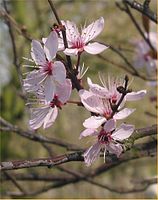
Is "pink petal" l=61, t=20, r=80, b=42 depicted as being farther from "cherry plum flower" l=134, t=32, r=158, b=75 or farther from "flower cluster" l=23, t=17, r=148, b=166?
"cherry plum flower" l=134, t=32, r=158, b=75

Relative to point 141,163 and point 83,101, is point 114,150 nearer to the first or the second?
point 83,101

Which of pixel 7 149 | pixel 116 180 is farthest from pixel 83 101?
pixel 116 180

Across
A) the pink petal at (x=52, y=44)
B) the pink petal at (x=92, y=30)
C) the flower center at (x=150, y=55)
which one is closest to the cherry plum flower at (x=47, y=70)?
the pink petal at (x=52, y=44)

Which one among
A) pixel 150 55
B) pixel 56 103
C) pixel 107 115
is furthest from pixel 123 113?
pixel 150 55

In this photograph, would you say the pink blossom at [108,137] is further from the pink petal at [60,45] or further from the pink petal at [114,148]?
the pink petal at [60,45]

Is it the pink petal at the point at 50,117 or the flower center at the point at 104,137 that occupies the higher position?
the pink petal at the point at 50,117

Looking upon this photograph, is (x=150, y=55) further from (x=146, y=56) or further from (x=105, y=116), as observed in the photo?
(x=105, y=116)
